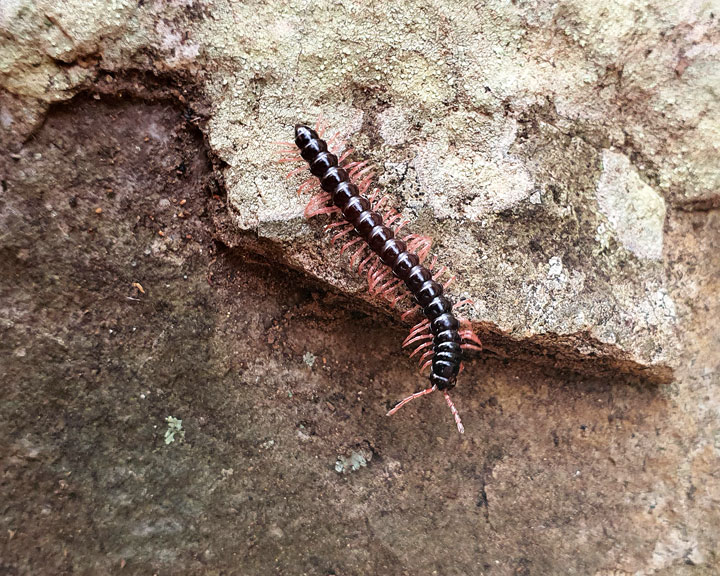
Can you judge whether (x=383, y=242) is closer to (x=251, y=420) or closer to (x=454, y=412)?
(x=454, y=412)

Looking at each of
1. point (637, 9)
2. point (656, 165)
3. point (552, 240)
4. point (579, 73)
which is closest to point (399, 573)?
point (552, 240)

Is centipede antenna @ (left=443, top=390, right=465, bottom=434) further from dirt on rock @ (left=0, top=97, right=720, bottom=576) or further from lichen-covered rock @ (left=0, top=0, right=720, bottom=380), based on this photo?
lichen-covered rock @ (left=0, top=0, right=720, bottom=380)

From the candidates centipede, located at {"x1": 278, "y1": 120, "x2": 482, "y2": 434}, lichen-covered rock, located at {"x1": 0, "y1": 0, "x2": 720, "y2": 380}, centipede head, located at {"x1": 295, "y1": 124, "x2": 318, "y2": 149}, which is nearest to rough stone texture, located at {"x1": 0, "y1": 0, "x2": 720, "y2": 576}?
lichen-covered rock, located at {"x1": 0, "y1": 0, "x2": 720, "y2": 380}

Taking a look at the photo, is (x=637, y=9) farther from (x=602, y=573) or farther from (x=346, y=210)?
(x=602, y=573)

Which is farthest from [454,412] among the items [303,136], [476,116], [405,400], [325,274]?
[303,136]

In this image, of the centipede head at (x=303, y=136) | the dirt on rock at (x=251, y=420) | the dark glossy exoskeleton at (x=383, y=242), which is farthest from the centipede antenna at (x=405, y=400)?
the centipede head at (x=303, y=136)

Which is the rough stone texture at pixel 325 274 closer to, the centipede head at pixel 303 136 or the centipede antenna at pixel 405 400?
the centipede antenna at pixel 405 400

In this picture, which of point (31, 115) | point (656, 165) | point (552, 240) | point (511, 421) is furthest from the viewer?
point (511, 421)
